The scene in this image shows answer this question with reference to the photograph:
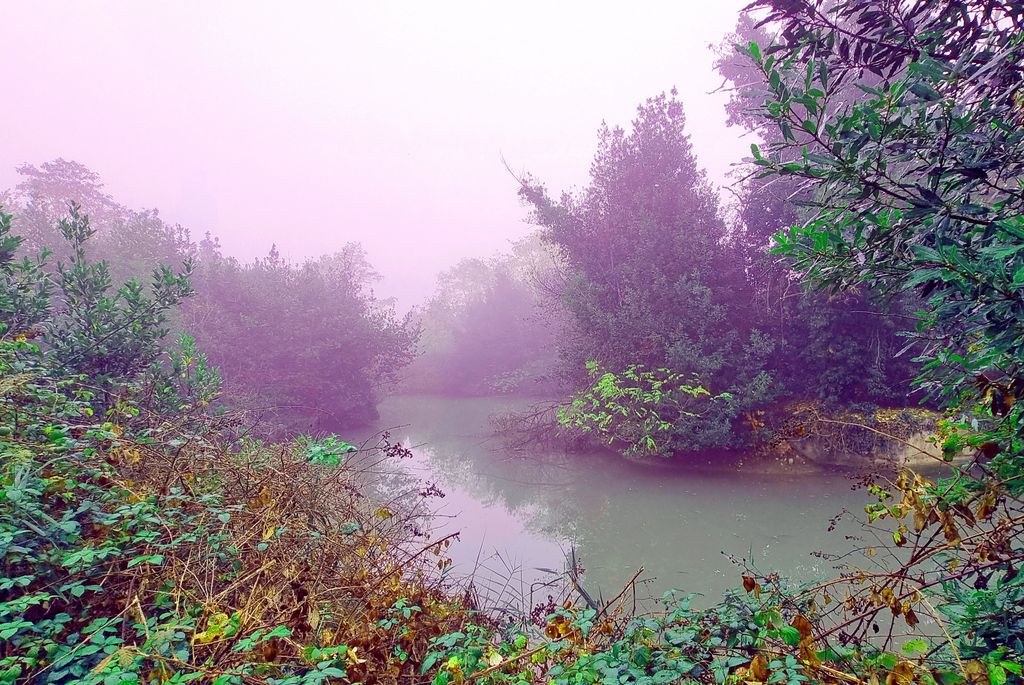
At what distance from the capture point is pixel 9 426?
3.16m

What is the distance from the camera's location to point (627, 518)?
8.33 m

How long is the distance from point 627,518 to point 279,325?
528 inches

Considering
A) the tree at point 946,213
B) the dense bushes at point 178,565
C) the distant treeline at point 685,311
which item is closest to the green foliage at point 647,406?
the distant treeline at point 685,311

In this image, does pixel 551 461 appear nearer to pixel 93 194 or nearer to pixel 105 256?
pixel 105 256

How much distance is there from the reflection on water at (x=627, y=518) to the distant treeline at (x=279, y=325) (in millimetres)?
5557

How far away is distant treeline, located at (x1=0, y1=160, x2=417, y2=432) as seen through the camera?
625 inches

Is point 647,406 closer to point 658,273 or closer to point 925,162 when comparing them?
point 658,273

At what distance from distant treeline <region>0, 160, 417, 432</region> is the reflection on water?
5557 mm

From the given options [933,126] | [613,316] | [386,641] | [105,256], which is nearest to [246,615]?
[386,641]

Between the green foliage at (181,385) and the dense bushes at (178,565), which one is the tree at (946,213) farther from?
the green foliage at (181,385)

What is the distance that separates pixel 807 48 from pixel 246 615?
13.6ft

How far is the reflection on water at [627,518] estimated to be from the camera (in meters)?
6.34

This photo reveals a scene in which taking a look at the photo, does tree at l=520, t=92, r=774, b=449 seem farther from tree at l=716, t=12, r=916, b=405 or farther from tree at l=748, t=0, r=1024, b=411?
tree at l=748, t=0, r=1024, b=411

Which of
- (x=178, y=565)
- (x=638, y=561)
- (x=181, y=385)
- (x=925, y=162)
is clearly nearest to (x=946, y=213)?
(x=925, y=162)
